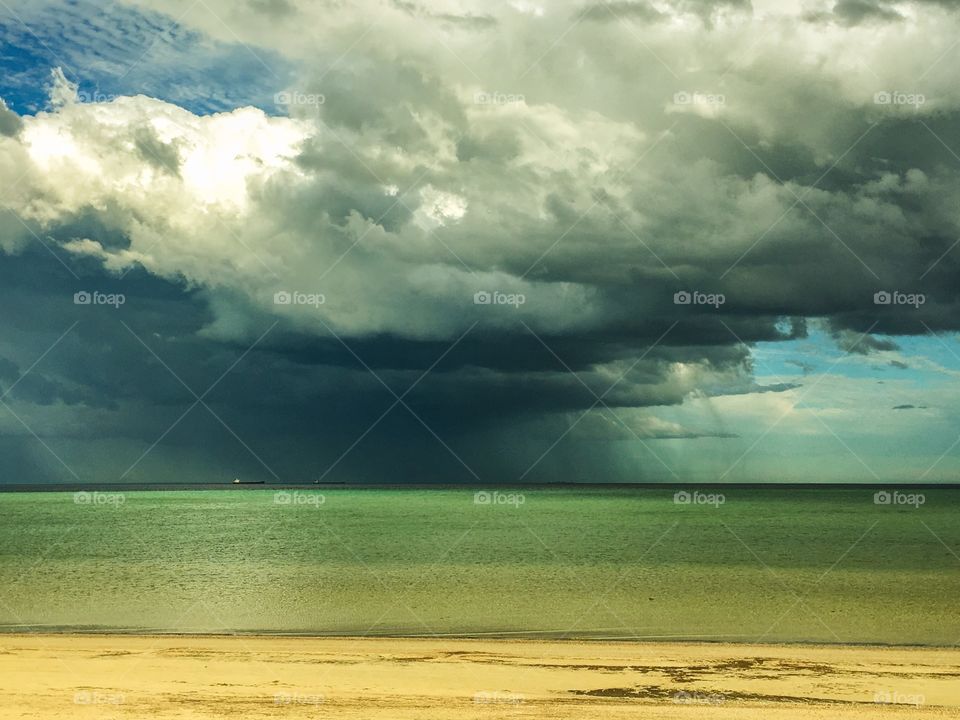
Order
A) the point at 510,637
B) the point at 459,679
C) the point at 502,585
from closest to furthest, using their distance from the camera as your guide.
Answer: the point at 459,679, the point at 510,637, the point at 502,585

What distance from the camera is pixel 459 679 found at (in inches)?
793

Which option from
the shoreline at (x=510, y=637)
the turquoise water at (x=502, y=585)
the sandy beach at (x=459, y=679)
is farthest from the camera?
the turquoise water at (x=502, y=585)

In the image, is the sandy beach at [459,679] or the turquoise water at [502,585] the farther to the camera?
the turquoise water at [502,585]

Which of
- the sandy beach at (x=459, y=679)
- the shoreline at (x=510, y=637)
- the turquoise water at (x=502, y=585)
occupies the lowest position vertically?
the sandy beach at (x=459, y=679)

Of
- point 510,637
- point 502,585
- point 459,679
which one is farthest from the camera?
point 502,585

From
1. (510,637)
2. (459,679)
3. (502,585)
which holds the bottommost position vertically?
(459,679)

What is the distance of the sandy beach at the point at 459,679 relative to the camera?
57.1 feet

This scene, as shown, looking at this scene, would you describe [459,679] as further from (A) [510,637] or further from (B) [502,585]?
(B) [502,585]

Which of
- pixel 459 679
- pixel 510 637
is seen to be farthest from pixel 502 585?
pixel 459 679

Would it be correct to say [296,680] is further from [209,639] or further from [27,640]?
[27,640]

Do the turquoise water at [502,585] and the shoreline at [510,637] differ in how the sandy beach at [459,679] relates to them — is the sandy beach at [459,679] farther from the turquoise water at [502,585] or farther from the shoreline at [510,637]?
the turquoise water at [502,585]

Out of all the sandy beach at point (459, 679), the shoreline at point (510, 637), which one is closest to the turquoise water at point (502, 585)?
the shoreline at point (510, 637)

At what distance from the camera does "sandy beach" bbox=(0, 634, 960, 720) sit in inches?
685

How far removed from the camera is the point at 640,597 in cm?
3631
